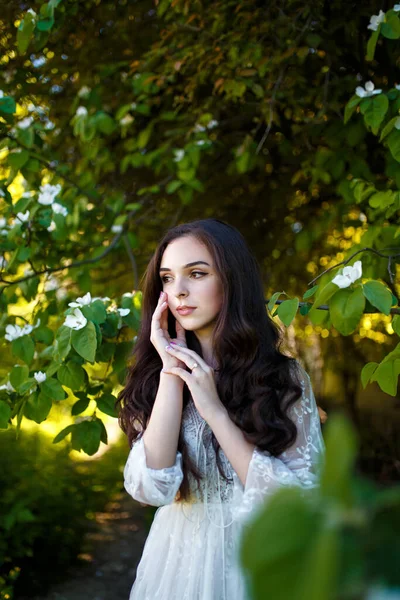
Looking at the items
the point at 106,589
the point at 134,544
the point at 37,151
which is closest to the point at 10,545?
the point at 106,589

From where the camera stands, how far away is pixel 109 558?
4.04 metres

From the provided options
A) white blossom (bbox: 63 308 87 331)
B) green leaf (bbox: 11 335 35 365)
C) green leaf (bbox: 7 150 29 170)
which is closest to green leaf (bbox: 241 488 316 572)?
white blossom (bbox: 63 308 87 331)

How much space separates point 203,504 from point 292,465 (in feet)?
1.01

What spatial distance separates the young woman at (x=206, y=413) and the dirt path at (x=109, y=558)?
1.97 meters

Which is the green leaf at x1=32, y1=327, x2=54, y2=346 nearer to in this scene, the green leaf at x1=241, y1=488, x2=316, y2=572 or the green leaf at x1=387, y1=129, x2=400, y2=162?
the green leaf at x1=387, y1=129, x2=400, y2=162

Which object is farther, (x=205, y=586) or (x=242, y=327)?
(x=242, y=327)

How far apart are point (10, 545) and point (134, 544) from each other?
1.17 meters

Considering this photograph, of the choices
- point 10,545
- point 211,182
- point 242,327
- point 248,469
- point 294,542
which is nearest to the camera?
point 294,542

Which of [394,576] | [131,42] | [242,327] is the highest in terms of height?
[131,42]

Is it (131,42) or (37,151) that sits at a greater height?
(131,42)

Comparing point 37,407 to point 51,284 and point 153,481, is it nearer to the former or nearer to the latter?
point 153,481

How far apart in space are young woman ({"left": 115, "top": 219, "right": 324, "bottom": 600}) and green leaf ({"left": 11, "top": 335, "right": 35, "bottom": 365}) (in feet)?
1.57

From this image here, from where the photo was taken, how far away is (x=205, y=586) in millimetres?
1607

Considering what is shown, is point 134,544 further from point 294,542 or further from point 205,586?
point 294,542
